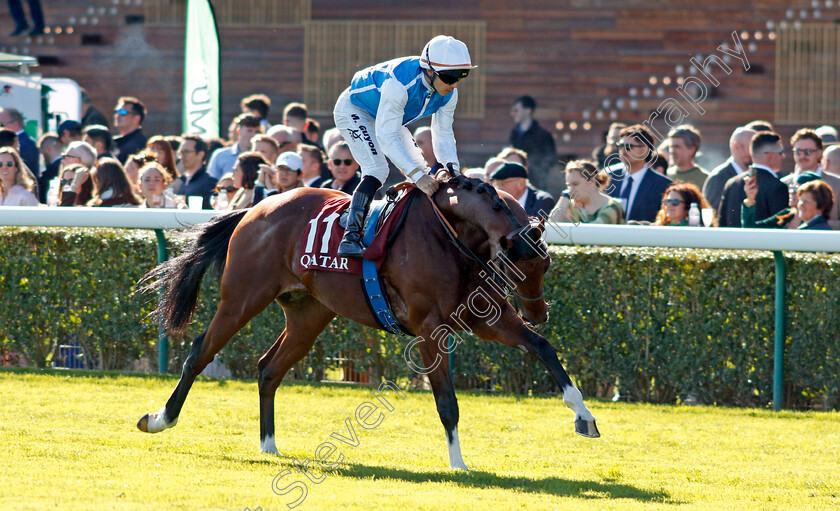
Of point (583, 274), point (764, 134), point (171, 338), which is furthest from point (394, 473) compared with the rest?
point (764, 134)

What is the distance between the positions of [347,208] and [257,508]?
72.5 inches

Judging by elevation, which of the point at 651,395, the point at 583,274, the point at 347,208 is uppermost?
the point at 347,208

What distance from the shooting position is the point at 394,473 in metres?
5.17

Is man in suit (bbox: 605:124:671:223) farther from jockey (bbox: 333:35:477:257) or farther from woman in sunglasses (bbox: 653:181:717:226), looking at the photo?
jockey (bbox: 333:35:477:257)

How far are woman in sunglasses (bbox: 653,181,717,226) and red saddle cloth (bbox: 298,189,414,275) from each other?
288 cm

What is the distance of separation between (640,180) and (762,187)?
0.86 meters

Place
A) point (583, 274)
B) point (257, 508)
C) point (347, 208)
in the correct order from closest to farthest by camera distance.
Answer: point (257, 508) → point (347, 208) → point (583, 274)

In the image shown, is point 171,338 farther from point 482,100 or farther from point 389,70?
point 482,100

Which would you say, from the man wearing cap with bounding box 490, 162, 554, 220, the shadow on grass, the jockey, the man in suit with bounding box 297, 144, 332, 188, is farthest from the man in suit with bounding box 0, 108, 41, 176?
the shadow on grass

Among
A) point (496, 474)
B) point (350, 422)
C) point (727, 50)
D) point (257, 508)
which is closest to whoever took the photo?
point (257, 508)

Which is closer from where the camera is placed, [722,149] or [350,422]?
[350,422]

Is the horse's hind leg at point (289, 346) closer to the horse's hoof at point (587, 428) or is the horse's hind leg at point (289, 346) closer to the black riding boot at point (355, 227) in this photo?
the black riding boot at point (355, 227)

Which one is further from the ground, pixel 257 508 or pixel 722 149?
pixel 722 149

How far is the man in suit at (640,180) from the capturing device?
816 cm
